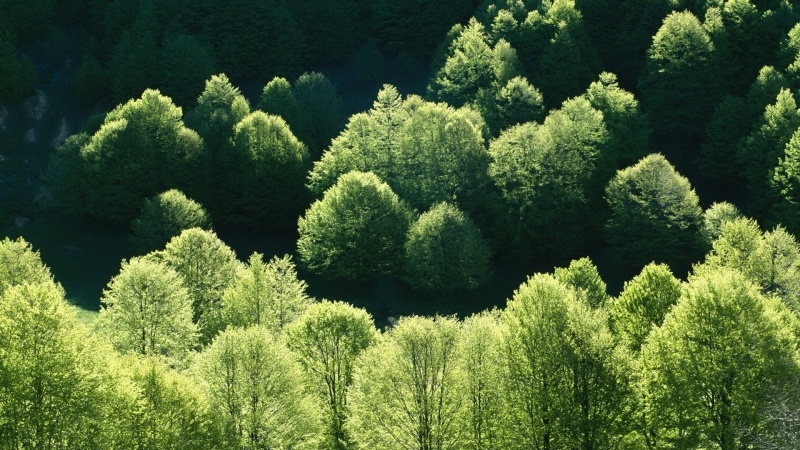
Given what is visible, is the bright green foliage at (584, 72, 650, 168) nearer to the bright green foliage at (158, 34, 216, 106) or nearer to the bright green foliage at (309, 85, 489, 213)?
the bright green foliage at (309, 85, 489, 213)

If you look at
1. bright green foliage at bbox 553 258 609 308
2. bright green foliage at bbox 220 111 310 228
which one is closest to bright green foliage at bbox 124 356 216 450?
bright green foliage at bbox 553 258 609 308

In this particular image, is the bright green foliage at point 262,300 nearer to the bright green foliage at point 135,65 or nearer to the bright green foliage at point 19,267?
the bright green foliage at point 19,267

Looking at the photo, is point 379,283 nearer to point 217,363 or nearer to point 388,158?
point 388,158

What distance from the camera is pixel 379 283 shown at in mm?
114000

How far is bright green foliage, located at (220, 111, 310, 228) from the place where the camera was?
408 feet

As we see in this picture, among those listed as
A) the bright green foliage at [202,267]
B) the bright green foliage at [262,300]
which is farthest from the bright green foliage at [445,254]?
the bright green foliage at [262,300]

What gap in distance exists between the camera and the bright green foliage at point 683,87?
127375mm

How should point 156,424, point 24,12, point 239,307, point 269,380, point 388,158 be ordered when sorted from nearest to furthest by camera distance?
point 156,424, point 269,380, point 239,307, point 388,158, point 24,12

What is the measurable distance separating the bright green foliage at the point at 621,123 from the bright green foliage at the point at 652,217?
566cm

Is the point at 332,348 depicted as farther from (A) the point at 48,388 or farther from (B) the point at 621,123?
(B) the point at 621,123

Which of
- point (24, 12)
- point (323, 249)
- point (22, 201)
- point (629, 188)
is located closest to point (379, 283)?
point (323, 249)

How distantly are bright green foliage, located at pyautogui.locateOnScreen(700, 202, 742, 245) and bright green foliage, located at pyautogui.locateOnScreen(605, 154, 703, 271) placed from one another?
0.78 metres

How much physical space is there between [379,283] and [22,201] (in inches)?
1543

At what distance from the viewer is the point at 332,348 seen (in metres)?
78.9
